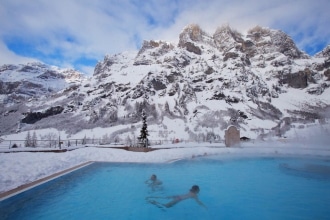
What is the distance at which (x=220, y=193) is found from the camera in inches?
539

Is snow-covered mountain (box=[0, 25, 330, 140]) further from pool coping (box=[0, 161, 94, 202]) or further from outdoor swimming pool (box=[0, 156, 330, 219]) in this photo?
pool coping (box=[0, 161, 94, 202])

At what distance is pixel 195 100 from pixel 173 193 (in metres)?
111

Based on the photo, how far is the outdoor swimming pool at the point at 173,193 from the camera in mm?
9773

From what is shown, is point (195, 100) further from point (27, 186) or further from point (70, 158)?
point (27, 186)

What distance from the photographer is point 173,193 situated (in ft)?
44.1

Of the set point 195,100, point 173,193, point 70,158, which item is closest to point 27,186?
point 173,193

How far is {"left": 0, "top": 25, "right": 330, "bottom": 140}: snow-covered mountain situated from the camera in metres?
101

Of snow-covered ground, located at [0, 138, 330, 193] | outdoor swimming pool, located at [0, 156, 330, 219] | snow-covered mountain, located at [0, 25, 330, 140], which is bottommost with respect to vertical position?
outdoor swimming pool, located at [0, 156, 330, 219]

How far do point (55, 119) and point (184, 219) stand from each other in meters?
116

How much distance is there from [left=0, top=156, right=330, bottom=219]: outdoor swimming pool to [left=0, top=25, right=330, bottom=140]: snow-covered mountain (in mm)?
62218

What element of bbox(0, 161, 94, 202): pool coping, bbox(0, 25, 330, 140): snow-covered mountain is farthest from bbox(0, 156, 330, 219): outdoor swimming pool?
bbox(0, 25, 330, 140): snow-covered mountain

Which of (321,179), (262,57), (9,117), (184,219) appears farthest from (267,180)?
(262,57)

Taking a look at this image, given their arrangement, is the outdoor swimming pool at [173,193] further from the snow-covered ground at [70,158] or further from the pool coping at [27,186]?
the snow-covered ground at [70,158]

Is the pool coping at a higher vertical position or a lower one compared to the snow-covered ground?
lower
